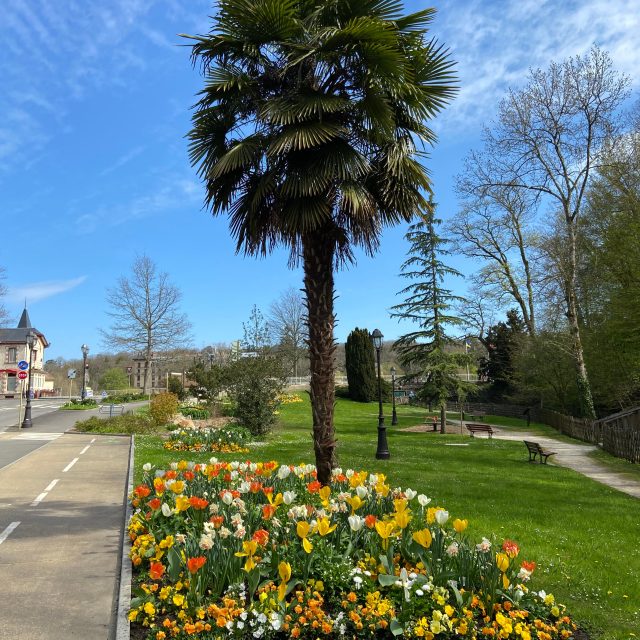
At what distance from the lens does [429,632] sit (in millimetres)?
4020

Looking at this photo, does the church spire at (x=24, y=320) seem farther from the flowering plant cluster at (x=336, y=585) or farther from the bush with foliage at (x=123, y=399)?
the flowering plant cluster at (x=336, y=585)

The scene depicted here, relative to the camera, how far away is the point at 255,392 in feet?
68.8

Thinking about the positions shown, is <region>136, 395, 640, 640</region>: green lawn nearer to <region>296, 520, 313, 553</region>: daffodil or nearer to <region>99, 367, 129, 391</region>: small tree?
<region>296, 520, 313, 553</region>: daffodil

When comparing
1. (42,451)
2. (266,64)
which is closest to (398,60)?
(266,64)

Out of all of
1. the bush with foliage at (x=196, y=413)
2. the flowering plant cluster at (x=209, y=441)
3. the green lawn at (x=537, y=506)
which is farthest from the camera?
the bush with foliage at (x=196, y=413)

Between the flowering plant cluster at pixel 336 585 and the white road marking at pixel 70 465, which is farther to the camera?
the white road marking at pixel 70 465

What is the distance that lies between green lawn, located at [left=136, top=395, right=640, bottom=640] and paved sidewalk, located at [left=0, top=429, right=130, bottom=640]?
2.14 meters

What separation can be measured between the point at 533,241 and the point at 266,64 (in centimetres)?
3098

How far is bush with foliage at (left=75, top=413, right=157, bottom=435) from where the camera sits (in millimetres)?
24047

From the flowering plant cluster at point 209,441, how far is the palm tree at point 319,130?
10.5 meters

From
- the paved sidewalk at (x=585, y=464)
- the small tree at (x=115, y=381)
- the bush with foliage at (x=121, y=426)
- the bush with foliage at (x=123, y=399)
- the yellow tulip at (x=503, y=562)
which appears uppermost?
the small tree at (x=115, y=381)

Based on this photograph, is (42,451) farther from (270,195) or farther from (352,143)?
(352,143)

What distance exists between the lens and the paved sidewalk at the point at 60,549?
4.67 meters

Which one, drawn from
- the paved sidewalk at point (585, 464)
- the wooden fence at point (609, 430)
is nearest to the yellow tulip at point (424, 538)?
the paved sidewalk at point (585, 464)
